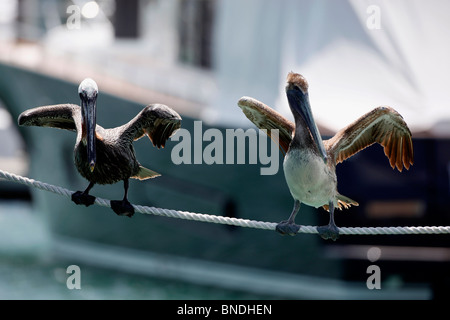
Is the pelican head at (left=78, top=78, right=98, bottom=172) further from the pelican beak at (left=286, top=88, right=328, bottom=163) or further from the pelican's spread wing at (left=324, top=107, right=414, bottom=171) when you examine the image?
the pelican's spread wing at (left=324, top=107, right=414, bottom=171)

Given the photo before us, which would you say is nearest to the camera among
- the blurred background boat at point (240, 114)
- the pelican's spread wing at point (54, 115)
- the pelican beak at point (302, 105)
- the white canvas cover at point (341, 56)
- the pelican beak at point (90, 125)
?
the pelican beak at point (90, 125)

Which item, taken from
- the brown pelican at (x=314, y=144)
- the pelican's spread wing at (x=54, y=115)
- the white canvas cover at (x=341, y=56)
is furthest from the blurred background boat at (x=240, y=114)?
the pelican's spread wing at (x=54, y=115)

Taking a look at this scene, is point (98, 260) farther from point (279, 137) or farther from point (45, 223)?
point (279, 137)

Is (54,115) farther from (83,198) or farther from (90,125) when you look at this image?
(83,198)

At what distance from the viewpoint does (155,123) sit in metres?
5.36

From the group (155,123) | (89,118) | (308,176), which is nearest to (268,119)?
(308,176)

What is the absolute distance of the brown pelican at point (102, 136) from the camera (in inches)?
198

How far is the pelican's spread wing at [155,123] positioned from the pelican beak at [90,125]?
376mm

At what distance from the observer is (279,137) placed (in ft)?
18.4

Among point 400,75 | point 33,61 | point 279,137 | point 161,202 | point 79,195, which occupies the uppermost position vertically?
point 33,61

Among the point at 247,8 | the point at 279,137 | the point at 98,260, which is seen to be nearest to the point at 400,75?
the point at 247,8

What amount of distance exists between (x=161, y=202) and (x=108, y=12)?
16.1 feet

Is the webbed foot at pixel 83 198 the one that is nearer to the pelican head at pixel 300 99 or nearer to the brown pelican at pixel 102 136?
the brown pelican at pixel 102 136

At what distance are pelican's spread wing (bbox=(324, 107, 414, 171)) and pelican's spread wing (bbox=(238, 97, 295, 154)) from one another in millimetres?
318
